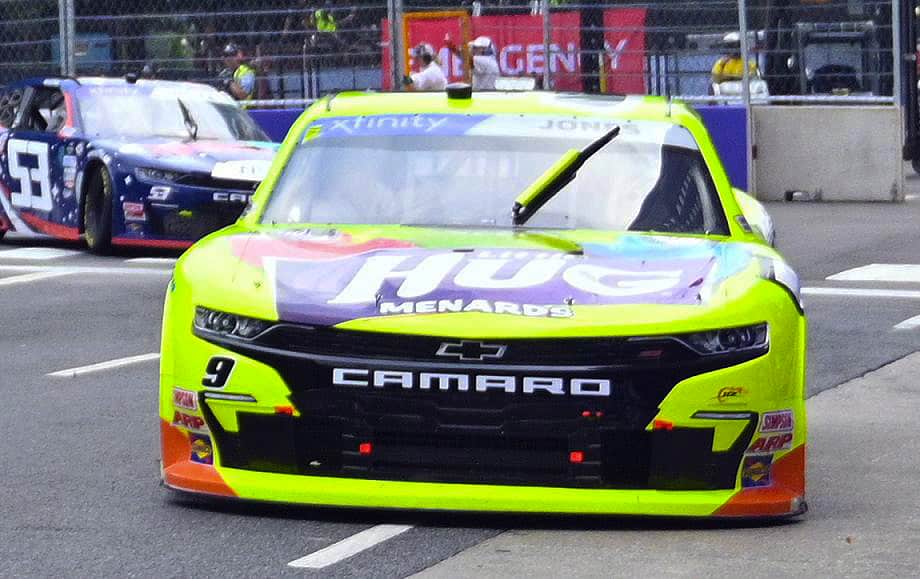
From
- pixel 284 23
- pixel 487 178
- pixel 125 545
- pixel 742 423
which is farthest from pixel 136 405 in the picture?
pixel 284 23

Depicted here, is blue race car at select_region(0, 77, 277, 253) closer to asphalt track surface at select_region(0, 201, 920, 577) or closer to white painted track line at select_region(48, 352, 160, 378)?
asphalt track surface at select_region(0, 201, 920, 577)

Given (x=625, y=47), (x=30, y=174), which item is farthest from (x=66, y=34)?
(x=625, y=47)

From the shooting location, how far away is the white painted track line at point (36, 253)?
17.0 m

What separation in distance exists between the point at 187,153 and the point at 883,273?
5462 mm

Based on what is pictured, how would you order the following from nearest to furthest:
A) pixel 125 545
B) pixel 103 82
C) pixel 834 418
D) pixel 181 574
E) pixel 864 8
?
pixel 181 574 < pixel 125 545 < pixel 834 418 < pixel 103 82 < pixel 864 8

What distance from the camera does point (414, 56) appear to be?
23.0 m

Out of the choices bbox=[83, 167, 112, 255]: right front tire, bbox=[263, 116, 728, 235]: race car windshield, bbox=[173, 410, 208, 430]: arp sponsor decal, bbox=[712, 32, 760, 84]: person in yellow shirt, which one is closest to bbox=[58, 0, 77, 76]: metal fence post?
bbox=[83, 167, 112, 255]: right front tire

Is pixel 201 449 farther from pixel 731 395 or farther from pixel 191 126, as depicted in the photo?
pixel 191 126

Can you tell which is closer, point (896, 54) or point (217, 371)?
point (217, 371)

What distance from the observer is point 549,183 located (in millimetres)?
7070

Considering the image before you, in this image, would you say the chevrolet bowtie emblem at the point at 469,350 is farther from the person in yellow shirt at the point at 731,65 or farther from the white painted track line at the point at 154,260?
the person in yellow shirt at the point at 731,65

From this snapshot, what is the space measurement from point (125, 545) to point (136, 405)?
9.91 feet

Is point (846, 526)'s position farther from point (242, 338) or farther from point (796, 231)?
point (796, 231)

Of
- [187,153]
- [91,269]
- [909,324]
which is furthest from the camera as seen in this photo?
[187,153]
